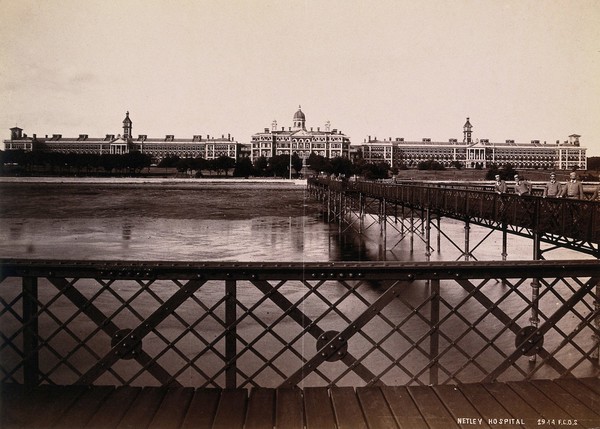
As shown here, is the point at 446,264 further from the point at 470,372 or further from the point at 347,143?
the point at 347,143

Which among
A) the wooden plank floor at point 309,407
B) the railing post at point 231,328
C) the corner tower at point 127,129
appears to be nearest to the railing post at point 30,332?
the wooden plank floor at point 309,407

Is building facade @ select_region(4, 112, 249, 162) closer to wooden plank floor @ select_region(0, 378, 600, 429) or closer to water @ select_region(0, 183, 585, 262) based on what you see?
water @ select_region(0, 183, 585, 262)

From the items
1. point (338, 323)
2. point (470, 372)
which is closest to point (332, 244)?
point (338, 323)

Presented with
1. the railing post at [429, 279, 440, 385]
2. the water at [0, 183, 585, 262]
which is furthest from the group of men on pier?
the railing post at [429, 279, 440, 385]

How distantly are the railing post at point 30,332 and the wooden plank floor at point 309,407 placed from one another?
0.13m

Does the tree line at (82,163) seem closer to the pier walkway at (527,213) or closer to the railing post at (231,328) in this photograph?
the pier walkway at (527,213)

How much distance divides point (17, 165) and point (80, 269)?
376ft

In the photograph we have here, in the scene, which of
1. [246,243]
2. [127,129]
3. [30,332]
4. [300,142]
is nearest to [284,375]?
[30,332]

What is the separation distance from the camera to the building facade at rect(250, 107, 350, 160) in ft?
552

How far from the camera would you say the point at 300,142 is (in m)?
169

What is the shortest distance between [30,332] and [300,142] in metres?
165

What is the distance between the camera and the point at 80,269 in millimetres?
4727

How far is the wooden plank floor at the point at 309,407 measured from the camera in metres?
4.16

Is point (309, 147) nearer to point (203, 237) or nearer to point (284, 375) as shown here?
point (203, 237)
